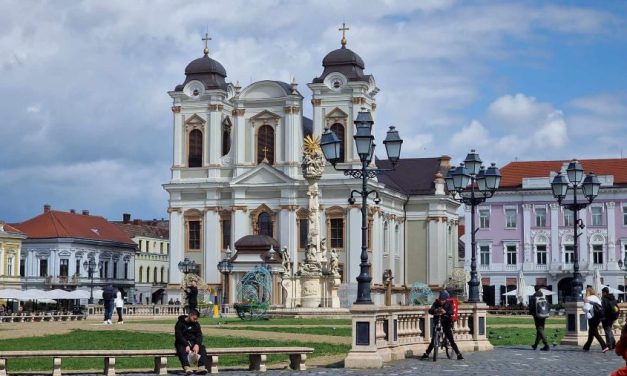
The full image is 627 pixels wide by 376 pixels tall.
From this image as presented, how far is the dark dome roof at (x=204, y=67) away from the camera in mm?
89000

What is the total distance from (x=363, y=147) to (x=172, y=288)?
2468 inches

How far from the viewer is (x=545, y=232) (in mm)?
87562

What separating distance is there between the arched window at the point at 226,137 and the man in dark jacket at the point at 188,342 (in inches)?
2641

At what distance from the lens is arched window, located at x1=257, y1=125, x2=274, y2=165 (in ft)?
283

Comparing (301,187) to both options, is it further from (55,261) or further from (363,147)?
(363,147)

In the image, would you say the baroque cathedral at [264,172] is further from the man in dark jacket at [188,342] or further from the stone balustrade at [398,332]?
the man in dark jacket at [188,342]

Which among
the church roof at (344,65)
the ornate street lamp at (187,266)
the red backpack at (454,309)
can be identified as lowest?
the red backpack at (454,309)

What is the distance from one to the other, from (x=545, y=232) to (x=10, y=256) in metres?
44.9

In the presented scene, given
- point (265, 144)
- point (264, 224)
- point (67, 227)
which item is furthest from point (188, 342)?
point (67, 227)

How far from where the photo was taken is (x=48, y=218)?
357 feet

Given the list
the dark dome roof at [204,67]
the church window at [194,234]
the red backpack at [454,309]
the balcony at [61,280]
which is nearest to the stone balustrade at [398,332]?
the red backpack at [454,309]

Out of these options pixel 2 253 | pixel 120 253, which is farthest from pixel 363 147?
pixel 120 253

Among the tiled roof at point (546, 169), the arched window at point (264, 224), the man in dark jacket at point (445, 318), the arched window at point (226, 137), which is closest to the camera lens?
the man in dark jacket at point (445, 318)

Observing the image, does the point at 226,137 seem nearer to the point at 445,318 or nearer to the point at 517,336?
the point at 517,336
